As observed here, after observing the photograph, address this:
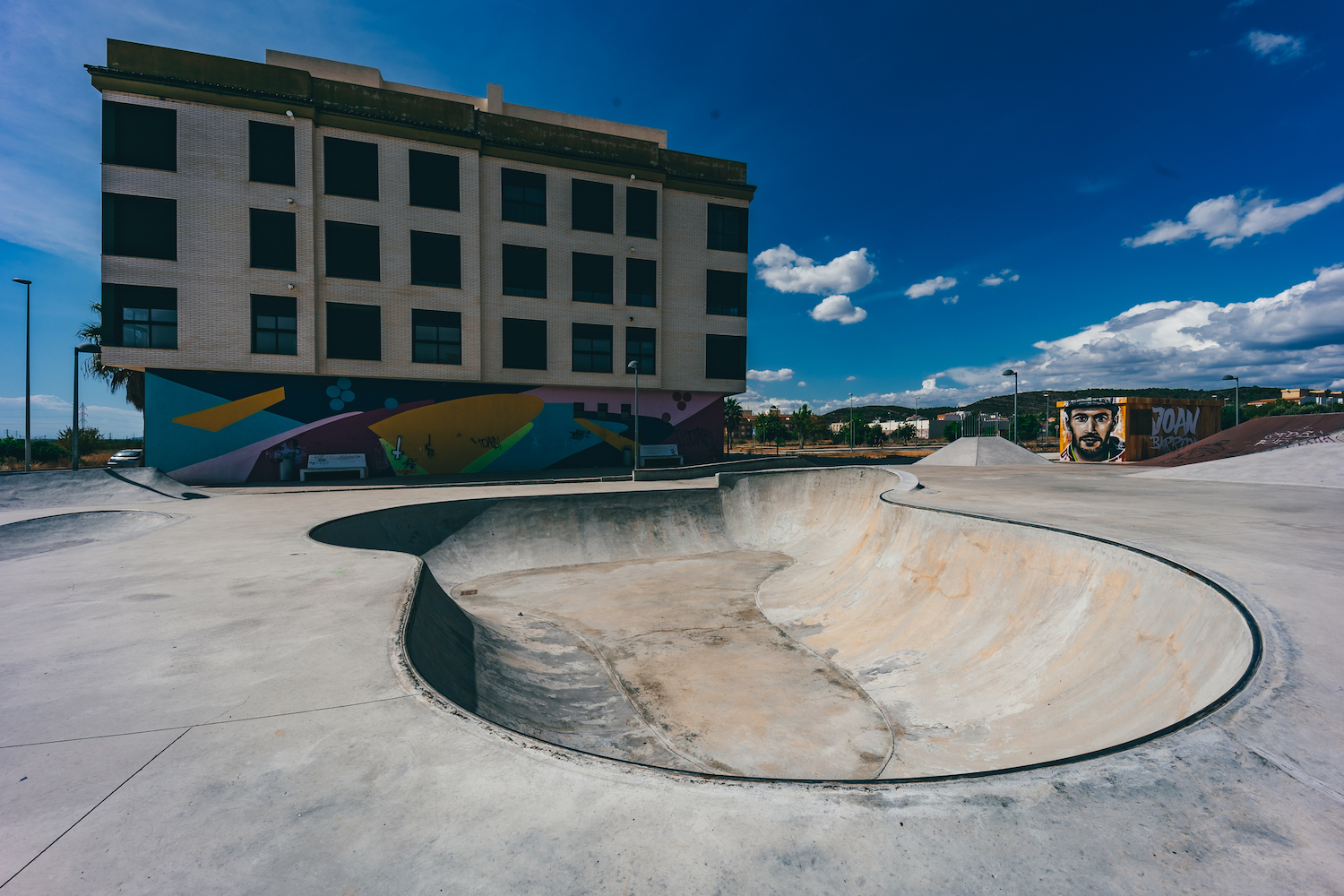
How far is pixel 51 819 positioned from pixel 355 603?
3291mm

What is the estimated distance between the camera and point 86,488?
14086 millimetres

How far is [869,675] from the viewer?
7.58 metres

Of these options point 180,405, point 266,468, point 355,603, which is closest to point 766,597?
point 355,603

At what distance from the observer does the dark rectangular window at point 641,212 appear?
2605cm

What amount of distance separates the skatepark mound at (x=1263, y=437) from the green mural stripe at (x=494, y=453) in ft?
95.1

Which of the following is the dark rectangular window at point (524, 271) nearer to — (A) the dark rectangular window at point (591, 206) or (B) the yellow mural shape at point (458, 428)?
(A) the dark rectangular window at point (591, 206)

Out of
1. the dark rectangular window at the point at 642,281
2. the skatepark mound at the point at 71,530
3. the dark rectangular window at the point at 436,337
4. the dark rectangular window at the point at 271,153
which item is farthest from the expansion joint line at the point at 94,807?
the dark rectangular window at the point at 271,153

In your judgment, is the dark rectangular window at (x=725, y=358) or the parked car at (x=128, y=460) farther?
the dark rectangular window at (x=725, y=358)

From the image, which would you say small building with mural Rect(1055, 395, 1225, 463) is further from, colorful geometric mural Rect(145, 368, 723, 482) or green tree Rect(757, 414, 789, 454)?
green tree Rect(757, 414, 789, 454)

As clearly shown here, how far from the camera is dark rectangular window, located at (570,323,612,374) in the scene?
25.2 meters

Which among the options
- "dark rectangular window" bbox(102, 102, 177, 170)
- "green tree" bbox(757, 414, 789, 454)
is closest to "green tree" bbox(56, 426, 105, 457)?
"dark rectangular window" bbox(102, 102, 177, 170)

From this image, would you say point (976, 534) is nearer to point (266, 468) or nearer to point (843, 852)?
point (843, 852)

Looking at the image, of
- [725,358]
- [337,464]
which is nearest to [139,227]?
[337,464]

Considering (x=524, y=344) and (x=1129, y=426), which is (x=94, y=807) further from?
(x=1129, y=426)
